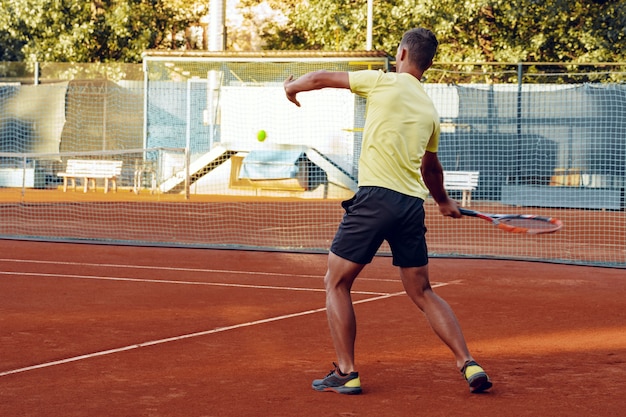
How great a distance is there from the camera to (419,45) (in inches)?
200

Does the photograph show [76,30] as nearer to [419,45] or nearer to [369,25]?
[369,25]

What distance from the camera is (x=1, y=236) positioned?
559 inches

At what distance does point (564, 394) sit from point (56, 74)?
2419 centimetres

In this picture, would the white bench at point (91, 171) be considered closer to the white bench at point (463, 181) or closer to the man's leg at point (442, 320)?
the white bench at point (463, 181)

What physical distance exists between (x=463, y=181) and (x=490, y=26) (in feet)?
27.8

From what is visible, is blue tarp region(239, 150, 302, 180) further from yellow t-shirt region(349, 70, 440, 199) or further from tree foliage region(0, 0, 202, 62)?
yellow t-shirt region(349, 70, 440, 199)

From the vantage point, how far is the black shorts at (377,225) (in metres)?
5.02

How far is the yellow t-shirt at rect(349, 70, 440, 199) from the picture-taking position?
502 centimetres

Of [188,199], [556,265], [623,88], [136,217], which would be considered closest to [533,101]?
[623,88]

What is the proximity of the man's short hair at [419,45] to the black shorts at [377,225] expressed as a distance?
71 cm

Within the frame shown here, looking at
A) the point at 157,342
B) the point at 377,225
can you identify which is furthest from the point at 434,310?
the point at 157,342

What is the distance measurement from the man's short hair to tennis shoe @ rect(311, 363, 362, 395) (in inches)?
65.1

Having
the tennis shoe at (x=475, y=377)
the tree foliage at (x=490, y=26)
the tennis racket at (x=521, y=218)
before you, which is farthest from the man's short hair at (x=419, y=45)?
the tree foliage at (x=490, y=26)

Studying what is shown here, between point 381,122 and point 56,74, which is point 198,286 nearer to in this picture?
point 381,122
